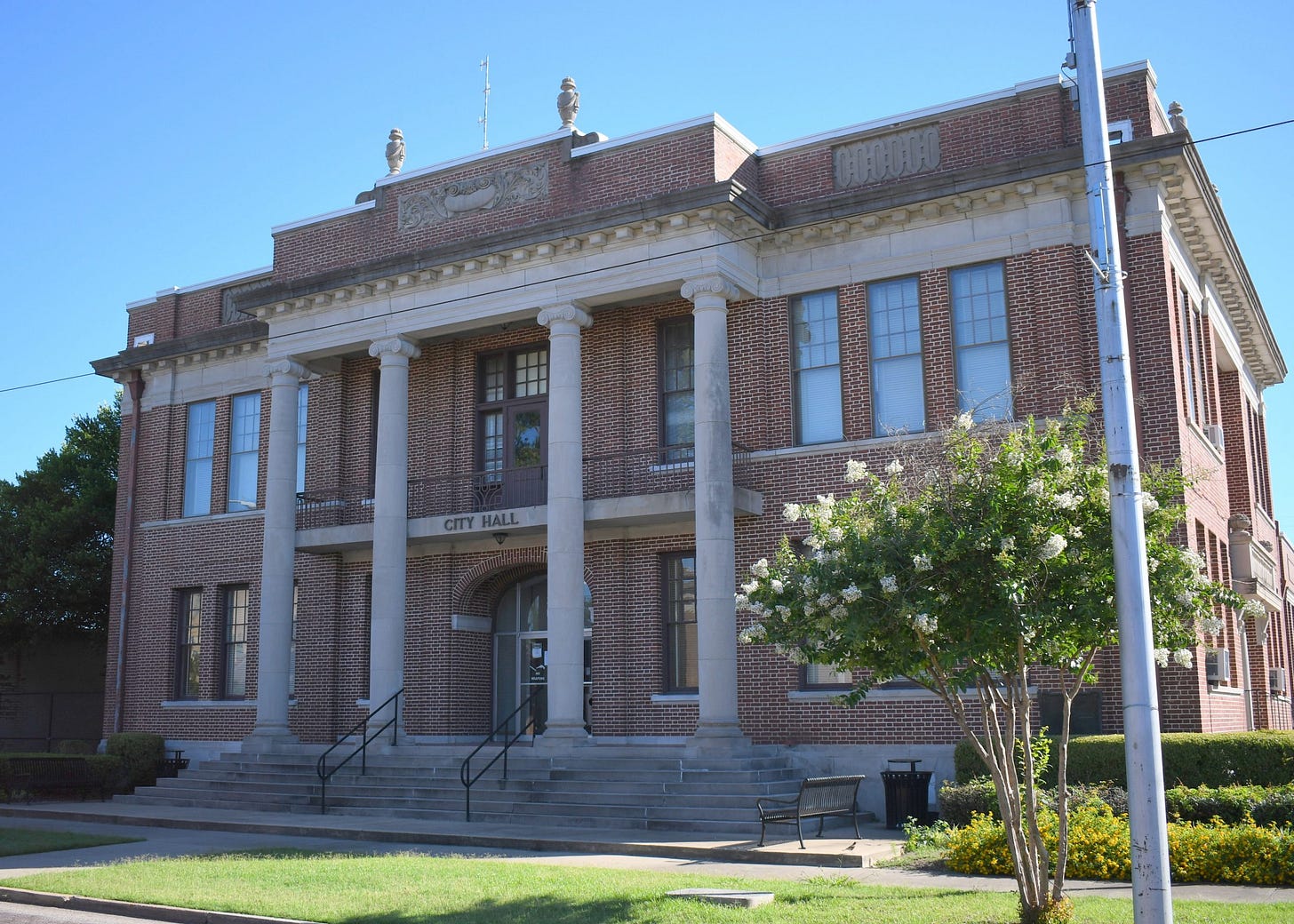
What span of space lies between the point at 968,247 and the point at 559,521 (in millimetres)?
8098

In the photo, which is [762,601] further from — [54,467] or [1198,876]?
[54,467]

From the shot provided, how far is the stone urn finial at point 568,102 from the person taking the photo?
78.8 feet

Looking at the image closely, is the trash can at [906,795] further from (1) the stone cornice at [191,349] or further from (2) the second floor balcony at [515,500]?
(1) the stone cornice at [191,349]

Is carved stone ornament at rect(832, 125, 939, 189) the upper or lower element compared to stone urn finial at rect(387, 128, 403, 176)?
lower

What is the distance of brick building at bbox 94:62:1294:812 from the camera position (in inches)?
796

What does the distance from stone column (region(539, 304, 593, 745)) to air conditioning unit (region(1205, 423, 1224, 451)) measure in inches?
428

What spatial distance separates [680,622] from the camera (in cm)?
2267

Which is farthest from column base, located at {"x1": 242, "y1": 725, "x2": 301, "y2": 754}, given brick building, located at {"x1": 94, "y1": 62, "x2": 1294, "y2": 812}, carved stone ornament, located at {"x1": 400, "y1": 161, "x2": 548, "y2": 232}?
carved stone ornament, located at {"x1": 400, "y1": 161, "x2": 548, "y2": 232}

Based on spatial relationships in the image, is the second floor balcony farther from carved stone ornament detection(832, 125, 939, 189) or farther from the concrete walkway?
the concrete walkway

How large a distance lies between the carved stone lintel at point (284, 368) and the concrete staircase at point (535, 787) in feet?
24.6

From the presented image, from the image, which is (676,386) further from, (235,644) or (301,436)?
→ (235,644)

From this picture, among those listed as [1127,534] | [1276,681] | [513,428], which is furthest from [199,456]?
[1127,534]

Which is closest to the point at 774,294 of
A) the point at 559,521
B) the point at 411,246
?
the point at 559,521

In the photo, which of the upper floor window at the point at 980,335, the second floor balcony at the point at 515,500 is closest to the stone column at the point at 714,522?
the second floor balcony at the point at 515,500
